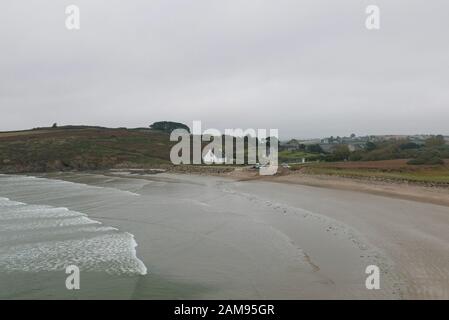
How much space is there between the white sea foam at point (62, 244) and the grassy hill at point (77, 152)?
5333 centimetres

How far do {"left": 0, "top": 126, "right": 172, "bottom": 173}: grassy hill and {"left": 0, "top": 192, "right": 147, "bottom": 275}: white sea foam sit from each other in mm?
53327

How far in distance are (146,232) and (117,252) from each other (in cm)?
317

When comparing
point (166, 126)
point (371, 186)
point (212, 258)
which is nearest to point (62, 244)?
point (212, 258)

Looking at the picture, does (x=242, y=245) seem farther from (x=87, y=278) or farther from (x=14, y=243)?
(x=14, y=243)

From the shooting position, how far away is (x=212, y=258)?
12062 millimetres

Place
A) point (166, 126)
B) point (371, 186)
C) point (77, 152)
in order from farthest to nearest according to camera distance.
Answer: point (166, 126) → point (77, 152) → point (371, 186)

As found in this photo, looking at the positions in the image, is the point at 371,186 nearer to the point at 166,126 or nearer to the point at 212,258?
the point at 212,258

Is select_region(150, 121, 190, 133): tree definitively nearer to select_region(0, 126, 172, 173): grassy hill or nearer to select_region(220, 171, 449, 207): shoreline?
select_region(0, 126, 172, 173): grassy hill

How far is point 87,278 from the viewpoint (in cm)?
1039

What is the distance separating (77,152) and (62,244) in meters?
67.2

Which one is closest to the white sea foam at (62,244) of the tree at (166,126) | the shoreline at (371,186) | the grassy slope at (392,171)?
the shoreline at (371,186)
